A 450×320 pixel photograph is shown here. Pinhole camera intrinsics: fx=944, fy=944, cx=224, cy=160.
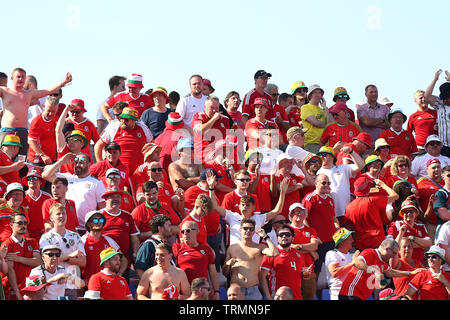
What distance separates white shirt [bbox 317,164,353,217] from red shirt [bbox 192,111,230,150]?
1.87 m

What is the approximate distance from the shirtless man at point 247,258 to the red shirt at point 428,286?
→ 2.08 meters

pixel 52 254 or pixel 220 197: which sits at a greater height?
pixel 220 197

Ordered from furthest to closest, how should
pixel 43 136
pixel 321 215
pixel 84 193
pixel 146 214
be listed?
pixel 43 136 → pixel 321 215 → pixel 84 193 → pixel 146 214

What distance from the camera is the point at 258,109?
1667cm

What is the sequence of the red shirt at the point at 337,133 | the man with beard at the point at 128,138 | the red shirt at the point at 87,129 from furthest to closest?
the red shirt at the point at 337,133 → the red shirt at the point at 87,129 → the man with beard at the point at 128,138

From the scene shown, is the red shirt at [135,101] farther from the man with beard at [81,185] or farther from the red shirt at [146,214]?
the red shirt at [146,214]

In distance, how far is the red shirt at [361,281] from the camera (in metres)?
13.1

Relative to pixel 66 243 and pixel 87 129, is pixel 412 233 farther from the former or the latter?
pixel 87 129

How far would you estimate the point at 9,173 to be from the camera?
14766mm

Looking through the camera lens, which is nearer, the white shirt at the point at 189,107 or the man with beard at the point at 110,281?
the man with beard at the point at 110,281

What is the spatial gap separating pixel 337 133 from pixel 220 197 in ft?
10.8

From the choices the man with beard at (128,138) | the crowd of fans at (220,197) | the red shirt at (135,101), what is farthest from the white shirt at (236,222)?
the red shirt at (135,101)

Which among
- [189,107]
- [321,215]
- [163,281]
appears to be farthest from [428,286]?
[189,107]
